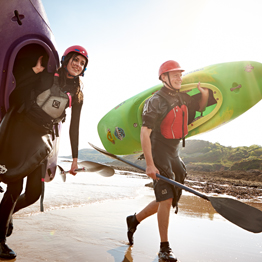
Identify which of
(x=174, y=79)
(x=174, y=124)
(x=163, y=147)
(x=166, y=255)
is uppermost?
(x=174, y=79)

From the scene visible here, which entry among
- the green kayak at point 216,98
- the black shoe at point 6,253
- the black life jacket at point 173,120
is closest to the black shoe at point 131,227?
the black life jacket at point 173,120

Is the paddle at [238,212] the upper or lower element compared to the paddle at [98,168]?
lower

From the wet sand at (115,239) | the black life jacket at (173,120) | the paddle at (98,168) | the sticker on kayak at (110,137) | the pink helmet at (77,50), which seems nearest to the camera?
the wet sand at (115,239)

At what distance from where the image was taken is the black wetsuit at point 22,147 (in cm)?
197

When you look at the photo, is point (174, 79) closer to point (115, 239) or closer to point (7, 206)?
point (115, 239)

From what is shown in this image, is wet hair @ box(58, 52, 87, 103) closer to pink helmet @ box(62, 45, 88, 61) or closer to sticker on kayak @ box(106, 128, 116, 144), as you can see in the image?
pink helmet @ box(62, 45, 88, 61)

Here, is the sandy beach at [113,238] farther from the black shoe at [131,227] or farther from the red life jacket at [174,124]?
the red life jacket at [174,124]

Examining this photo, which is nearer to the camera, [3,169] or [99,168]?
[3,169]

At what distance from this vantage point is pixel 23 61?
2303 millimetres

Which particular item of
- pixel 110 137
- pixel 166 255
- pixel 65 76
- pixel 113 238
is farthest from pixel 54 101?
pixel 110 137

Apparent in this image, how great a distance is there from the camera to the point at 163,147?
2434 millimetres

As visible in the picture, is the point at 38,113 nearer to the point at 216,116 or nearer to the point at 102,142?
the point at 102,142

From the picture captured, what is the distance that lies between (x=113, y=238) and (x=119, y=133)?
1.86 metres

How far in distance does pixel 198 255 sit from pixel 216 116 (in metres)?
2.16
